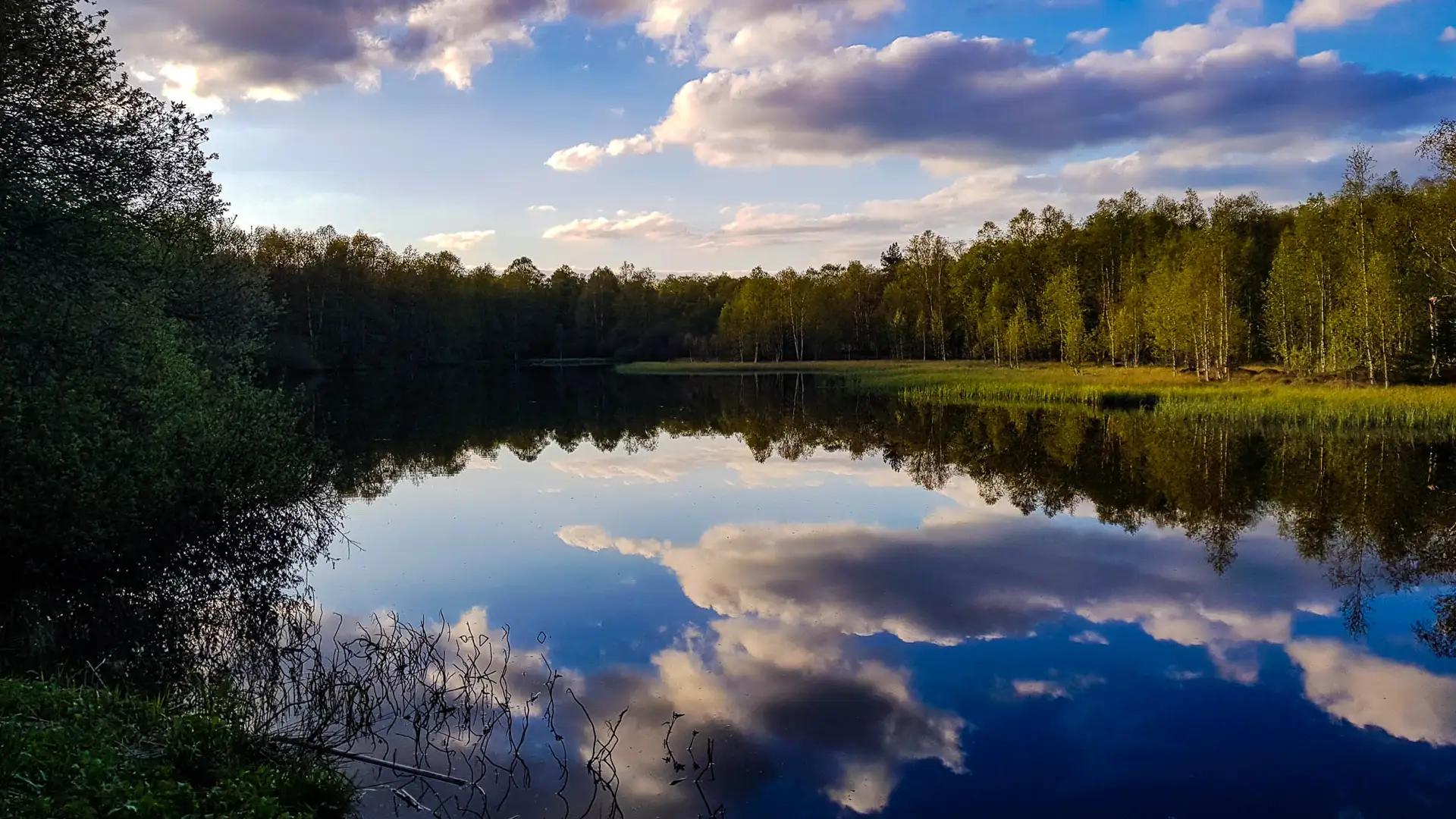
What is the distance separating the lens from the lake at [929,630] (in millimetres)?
8305

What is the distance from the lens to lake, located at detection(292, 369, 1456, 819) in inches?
327

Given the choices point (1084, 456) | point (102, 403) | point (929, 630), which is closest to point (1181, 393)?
point (1084, 456)

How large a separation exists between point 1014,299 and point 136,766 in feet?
268

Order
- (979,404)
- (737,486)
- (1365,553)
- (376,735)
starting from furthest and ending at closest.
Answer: (979,404) → (737,486) → (1365,553) → (376,735)

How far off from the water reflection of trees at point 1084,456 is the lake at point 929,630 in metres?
0.19

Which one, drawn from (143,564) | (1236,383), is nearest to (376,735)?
(143,564)

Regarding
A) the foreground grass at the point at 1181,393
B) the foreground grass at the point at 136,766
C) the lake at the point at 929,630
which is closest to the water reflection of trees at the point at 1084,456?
the lake at the point at 929,630

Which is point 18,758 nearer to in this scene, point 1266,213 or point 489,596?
point 489,596

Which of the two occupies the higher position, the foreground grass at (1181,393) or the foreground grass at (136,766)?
the foreground grass at (136,766)

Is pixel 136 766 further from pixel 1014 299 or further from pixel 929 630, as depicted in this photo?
pixel 1014 299

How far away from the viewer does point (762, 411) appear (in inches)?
1970

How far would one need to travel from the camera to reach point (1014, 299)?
80688mm

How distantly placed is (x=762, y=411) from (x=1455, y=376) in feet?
119

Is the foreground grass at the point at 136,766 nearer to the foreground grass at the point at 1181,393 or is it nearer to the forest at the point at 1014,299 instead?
the forest at the point at 1014,299
